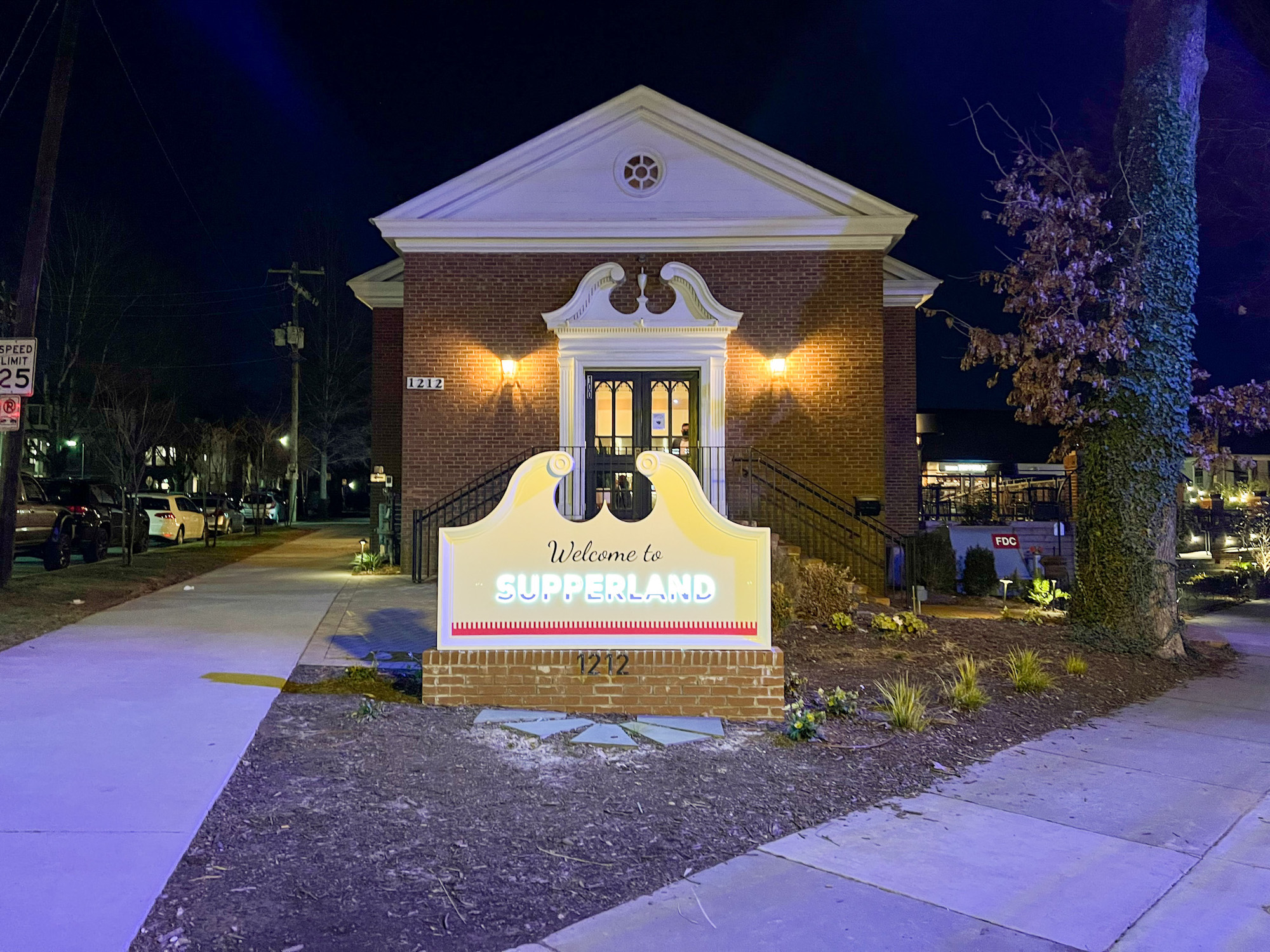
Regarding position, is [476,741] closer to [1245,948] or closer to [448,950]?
[448,950]

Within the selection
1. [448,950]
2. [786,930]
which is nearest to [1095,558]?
[786,930]

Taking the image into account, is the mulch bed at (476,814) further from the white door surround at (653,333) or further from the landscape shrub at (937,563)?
the white door surround at (653,333)

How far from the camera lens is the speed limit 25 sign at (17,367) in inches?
424

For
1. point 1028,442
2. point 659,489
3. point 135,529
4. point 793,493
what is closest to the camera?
point 659,489

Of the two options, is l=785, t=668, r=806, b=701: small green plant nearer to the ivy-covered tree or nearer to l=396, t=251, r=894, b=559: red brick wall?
the ivy-covered tree

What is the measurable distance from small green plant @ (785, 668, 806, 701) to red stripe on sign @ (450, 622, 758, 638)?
34.4 inches

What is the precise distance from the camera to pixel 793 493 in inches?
538

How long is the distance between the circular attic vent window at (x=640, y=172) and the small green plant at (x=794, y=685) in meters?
8.91

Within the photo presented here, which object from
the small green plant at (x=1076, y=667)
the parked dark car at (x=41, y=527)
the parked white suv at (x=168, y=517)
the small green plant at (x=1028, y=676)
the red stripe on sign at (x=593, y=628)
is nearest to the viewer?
the red stripe on sign at (x=593, y=628)

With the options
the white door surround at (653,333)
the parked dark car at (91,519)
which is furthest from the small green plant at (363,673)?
the parked dark car at (91,519)

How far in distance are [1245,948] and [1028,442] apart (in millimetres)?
30563

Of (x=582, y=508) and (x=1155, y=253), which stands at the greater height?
(x=1155, y=253)

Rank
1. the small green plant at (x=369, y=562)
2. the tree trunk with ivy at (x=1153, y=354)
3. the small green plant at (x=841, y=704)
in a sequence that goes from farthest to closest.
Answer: the small green plant at (x=369, y=562)
the tree trunk with ivy at (x=1153, y=354)
the small green plant at (x=841, y=704)

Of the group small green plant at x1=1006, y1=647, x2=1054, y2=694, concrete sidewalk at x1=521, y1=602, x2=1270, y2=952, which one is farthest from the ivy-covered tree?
concrete sidewalk at x1=521, y1=602, x2=1270, y2=952
